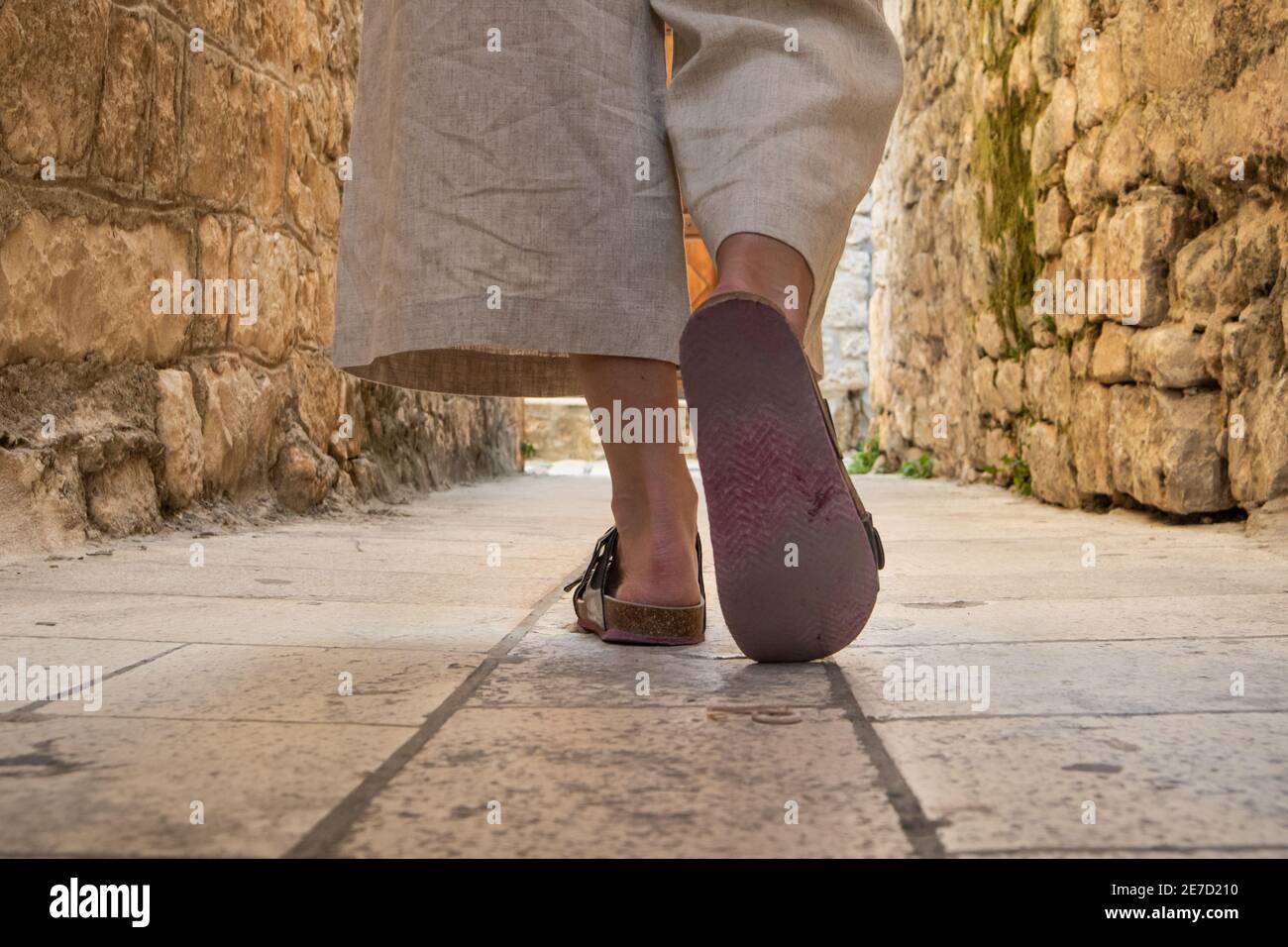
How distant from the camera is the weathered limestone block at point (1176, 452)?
257cm

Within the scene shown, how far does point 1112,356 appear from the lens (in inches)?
119

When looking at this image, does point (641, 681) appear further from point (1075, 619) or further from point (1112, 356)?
point (1112, 356)

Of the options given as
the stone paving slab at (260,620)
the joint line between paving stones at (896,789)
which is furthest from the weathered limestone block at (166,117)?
the joint line between paving stones at (896,789)

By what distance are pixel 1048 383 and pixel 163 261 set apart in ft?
8.52

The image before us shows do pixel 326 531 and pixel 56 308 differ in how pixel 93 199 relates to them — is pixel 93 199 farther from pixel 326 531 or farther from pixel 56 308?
pixel 326 531

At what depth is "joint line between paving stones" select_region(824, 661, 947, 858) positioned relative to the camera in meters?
0.61

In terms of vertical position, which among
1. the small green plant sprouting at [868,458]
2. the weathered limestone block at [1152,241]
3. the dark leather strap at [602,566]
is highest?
the weathered limestone block at [1152,241]

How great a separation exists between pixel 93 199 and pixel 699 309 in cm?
152

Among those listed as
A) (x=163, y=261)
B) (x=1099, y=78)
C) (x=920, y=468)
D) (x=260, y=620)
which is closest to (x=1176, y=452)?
(x=1099, y=78)

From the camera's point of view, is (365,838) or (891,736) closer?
(365,838)

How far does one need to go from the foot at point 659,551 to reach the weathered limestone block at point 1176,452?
1.77 meters

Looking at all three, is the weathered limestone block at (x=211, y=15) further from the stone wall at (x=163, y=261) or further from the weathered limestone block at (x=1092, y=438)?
the weathered limestone block at (x=1092, y=438)

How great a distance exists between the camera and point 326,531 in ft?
8.17
